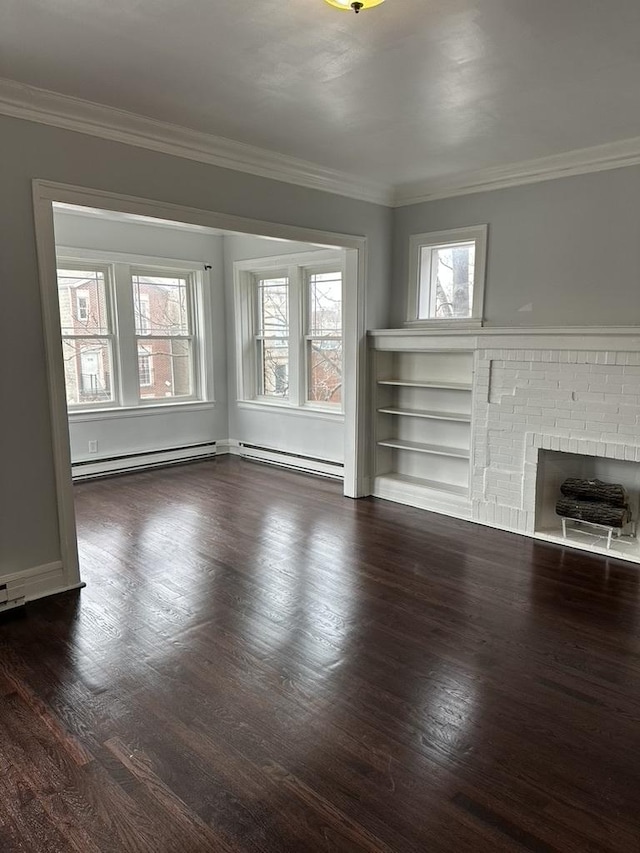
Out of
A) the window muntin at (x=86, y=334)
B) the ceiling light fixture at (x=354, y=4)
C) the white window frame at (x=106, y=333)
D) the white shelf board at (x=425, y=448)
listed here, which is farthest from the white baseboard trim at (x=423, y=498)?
the ceiling light fixture at (x=354, y=4)

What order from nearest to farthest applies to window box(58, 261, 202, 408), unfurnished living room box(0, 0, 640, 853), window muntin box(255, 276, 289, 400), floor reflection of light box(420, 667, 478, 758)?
unfurnished living room box(0, 0, 640, 853) < floor reflection of light box(420, 667, 478, 758) < window box(58, 261, 202, 408) < window muntin box(255, 276, 289, 400)

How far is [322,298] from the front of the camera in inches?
241

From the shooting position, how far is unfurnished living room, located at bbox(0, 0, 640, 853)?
203 centimetres

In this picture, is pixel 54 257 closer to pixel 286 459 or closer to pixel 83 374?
pixel 83 374

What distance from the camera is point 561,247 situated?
4.28m

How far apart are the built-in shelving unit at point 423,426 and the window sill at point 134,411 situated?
2505 mm

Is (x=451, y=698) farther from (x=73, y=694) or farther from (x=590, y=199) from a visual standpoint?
(x=590, y=199)

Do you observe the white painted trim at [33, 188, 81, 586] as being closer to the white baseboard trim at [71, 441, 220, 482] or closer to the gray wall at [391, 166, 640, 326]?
the white baseboard trim at [71, 441, 220, 482]

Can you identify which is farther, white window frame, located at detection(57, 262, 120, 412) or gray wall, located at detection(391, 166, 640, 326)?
white window frame, located at detection(57, 262, 120, 412)

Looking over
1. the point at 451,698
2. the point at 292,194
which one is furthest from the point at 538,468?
the point at 292,194

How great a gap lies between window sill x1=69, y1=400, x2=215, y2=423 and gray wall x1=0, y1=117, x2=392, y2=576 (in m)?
2.66

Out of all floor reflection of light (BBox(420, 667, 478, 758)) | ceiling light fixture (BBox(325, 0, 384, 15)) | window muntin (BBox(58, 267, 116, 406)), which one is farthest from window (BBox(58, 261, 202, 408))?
floor reflection of light (BBox(420, 667, 478, 758))

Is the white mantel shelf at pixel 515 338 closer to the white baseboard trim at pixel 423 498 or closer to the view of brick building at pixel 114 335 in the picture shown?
the white baseboard trim at pixel 423 498

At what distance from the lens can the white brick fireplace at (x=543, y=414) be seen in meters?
3.81
